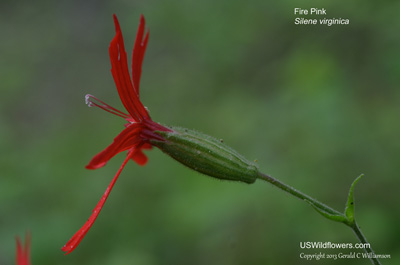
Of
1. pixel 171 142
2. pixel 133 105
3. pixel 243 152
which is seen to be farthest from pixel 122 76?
pixel 243 152

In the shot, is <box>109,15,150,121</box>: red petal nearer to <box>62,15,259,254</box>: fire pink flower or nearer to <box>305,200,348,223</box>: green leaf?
<box>62,15,259,254</box>: fire pink flower

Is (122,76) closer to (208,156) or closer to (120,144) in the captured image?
(120,144)

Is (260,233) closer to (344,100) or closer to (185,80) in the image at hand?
(344,100)

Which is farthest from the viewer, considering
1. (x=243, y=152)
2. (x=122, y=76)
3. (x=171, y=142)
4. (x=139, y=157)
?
(x=243, y=152)

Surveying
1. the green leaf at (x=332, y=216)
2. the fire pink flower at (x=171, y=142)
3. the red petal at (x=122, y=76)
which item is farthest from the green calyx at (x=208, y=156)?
the green leaf at (x=332, y=216)

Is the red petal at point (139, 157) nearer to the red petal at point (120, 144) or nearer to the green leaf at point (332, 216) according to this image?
the red petal at point (120, 144)

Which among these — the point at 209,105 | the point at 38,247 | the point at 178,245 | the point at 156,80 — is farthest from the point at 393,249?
the point at 156,80

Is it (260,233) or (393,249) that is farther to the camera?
(260,233)

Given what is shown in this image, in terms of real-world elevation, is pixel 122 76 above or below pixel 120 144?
above
